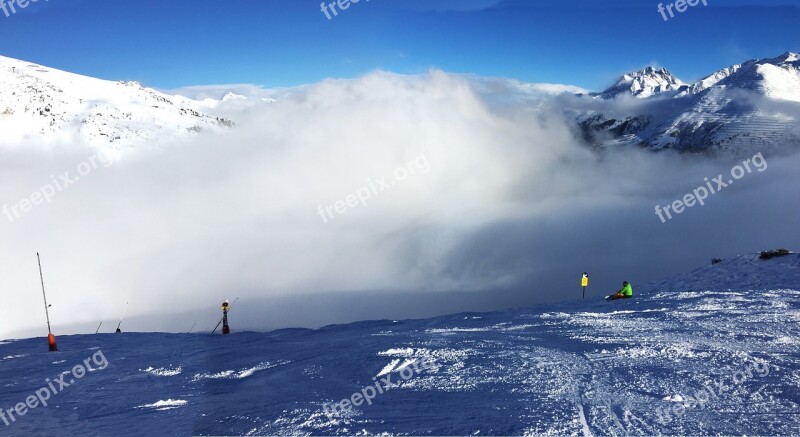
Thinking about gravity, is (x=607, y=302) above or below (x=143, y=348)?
below

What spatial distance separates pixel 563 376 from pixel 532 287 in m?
179

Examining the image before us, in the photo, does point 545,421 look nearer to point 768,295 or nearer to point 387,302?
point 768,295

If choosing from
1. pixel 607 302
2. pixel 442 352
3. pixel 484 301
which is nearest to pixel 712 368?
pixel 442 352

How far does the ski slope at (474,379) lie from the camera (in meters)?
7.99

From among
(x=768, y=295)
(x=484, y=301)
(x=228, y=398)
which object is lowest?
(x=484, y=301)

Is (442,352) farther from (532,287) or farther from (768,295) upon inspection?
(532,287)

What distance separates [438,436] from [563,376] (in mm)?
3825

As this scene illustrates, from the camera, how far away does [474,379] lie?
10.5 meters

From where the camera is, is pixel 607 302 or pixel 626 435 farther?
pixel 607 302

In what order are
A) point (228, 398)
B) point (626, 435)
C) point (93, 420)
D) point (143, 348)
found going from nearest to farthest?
point (626, 435) → point (93, 420) → point (228, 398) → point (143, 348)

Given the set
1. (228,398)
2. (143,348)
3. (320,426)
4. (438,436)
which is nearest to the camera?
(438,436)

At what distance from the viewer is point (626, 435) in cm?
711

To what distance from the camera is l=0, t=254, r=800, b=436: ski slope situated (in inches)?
314

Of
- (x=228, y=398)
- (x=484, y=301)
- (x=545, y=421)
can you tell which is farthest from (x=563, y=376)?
(x=484, y=301)
